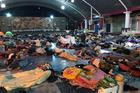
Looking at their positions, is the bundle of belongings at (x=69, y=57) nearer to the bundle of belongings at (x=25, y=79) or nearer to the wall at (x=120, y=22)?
the bundle of belongings at (x=25, y=79)

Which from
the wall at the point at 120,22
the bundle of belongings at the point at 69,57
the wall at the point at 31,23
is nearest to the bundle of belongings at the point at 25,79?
the bundle of belongings at the point at 69,57

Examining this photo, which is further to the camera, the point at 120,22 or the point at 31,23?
the point at 31,23

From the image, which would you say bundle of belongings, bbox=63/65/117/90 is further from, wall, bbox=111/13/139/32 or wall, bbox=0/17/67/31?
wall, bbox=0/17/67/31

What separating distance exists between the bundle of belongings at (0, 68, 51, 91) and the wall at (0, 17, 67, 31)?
76.9ft

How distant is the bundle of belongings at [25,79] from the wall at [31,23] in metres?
23.4

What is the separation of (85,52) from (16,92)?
538 centimetres

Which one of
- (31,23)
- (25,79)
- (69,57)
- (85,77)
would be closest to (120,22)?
(69,57)

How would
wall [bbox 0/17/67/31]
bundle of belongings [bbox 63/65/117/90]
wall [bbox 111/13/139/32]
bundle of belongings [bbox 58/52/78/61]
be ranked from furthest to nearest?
1. wall [bbox 0/17/67/31]
2. wall [bbox 111/13/139/32]
3. bundle of belongings [bbox 58/52/78/61]
4. bundle of belongings [bbox 63/65/117/90]

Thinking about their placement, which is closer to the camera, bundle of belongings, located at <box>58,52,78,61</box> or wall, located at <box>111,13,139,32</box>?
bundle of belongings, located at <box>58,52,78,61</box>

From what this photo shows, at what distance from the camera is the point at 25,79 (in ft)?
16.9

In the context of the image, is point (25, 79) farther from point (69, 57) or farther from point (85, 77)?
point (69, 57)

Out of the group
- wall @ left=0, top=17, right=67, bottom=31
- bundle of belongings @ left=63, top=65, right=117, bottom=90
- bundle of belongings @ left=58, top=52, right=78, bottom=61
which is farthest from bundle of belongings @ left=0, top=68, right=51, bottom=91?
wall @ left=0, top=17, right=67, bottom=31

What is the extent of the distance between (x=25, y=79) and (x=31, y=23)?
81.7 ft

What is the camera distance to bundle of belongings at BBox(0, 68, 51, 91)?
4803 millimetres
